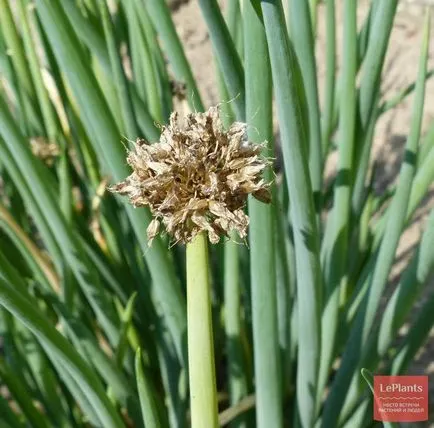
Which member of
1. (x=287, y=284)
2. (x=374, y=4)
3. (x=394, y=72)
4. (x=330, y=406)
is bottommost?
(x=330, y=406)

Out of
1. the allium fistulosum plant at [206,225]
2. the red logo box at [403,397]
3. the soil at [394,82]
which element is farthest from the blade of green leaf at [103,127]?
the soil at [394,82]

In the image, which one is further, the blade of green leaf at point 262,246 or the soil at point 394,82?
the soil at point 394,82

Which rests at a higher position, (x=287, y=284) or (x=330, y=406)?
(x=287, y=284)

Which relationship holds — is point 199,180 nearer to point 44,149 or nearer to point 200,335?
point 200,335

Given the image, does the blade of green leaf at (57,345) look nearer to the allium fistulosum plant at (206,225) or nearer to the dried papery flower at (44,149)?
the allium fistulosum plant at (206,225)

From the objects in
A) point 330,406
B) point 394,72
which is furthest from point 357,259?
point 394,72

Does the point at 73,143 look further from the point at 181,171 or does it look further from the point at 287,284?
the point at 181,171
